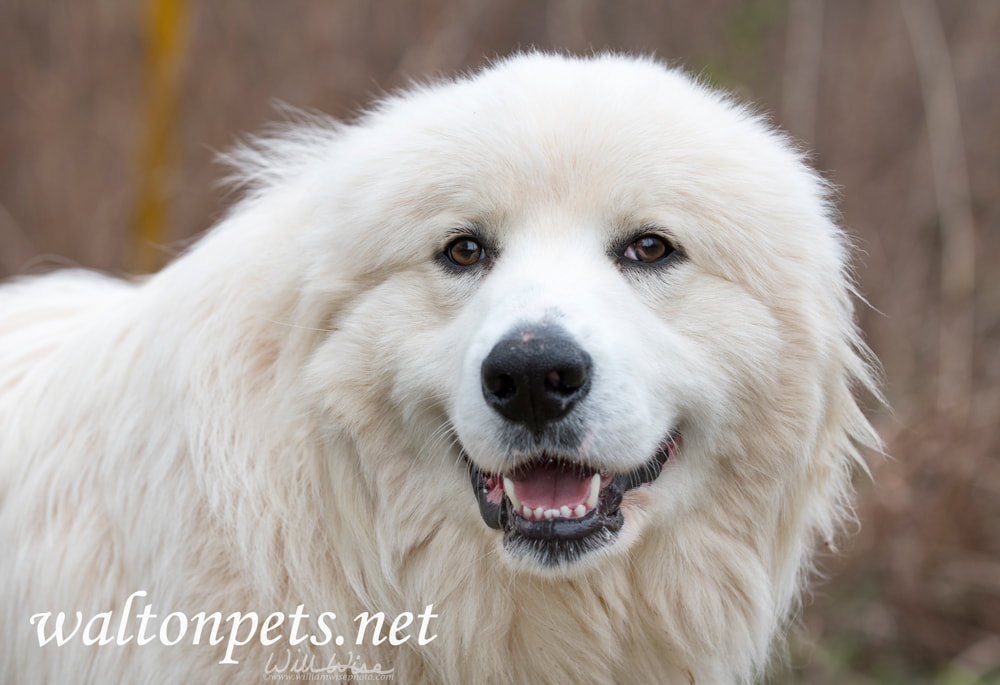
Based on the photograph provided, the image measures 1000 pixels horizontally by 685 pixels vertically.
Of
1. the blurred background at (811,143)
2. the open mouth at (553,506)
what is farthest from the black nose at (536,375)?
the blurred background at (811,143)

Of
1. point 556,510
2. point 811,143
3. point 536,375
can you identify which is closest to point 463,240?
point 536,375

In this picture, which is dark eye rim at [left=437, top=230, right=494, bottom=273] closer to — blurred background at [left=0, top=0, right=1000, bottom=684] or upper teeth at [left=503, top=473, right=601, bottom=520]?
upper teeth at [left=503, top=473, right=601, bottom=520]

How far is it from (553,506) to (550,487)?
0.18 feet

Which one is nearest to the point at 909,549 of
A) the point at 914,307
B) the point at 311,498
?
the point at 914,307

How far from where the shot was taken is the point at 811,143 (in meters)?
6.13

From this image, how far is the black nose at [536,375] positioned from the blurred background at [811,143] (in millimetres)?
2919

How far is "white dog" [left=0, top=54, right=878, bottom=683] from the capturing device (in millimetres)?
Answer: 2455

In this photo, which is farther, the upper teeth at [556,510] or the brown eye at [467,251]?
the brown eye at [467,251]

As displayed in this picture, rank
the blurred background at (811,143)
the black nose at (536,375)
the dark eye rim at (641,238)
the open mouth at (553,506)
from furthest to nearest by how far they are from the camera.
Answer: the blurred background at (811,143)
the dark eye rim at (641,238)
the open mouth at (553,506)
the black nose at (536,375)

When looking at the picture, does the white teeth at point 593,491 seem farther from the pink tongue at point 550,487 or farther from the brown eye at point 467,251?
the brown eye at point 467,251

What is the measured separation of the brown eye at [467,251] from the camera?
101 inches

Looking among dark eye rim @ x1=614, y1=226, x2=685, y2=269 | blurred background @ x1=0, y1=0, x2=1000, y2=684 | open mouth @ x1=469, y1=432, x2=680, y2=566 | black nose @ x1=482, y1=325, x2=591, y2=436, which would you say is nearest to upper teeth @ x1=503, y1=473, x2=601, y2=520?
open mouth @ x1=469, y1=432, x2=680, y2=566

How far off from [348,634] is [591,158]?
1453mm

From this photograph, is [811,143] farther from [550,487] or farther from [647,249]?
[550,487]
